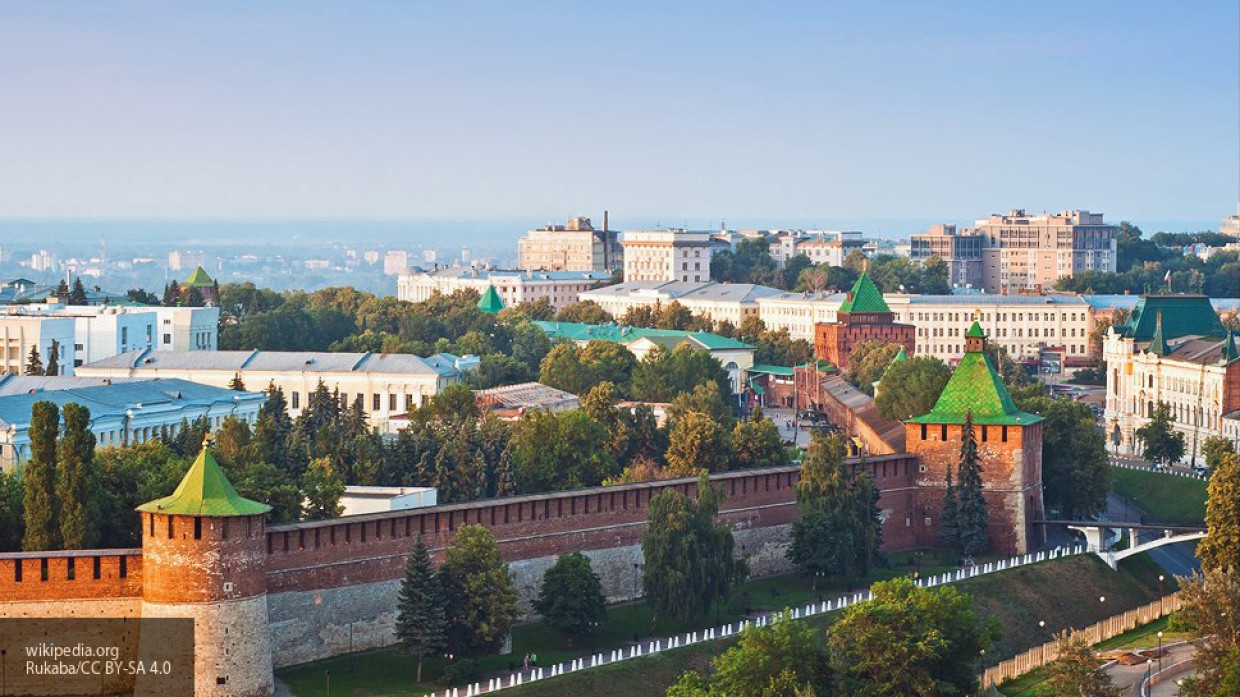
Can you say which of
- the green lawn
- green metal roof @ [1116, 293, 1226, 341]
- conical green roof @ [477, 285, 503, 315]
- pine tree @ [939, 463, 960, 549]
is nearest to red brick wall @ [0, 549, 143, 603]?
pine tree @ [939, 463, 960, 549]

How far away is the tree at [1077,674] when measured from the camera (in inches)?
1976

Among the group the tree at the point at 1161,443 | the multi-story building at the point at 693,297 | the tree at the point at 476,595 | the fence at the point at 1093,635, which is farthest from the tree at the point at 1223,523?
the multi-story building at the point at 693,297

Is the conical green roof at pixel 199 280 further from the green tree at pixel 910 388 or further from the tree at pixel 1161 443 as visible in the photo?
the tree at pixel 1161 443

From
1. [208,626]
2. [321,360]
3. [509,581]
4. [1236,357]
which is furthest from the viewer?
[321,360]

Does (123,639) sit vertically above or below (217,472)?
below

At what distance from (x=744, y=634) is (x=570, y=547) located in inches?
338

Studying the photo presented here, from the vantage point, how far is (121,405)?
257 feet

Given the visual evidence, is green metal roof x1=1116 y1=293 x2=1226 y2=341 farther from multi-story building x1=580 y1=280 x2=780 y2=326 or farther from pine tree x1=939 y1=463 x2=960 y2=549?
multi-story building x1=580 y1=280 x2=780 y2=326

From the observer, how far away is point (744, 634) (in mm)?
51375

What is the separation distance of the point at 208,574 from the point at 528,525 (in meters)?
11.2

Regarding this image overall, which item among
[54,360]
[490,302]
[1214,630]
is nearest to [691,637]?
[1214,630]

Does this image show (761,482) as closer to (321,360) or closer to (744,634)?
(744,634)

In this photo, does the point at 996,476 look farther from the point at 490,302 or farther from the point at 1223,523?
the point at 490,302

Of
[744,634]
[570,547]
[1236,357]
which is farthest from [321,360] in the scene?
[744,634]
